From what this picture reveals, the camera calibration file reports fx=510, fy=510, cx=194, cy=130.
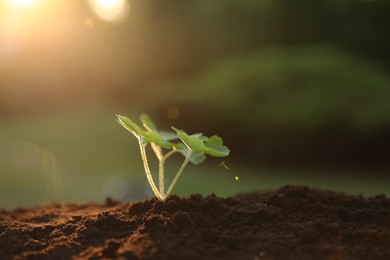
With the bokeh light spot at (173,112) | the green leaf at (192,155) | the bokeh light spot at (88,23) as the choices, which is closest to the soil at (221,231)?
the green leaf at (192,155)

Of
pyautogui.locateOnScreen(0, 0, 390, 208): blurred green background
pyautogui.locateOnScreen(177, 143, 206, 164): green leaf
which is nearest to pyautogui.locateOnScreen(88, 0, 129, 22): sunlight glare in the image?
pyautogui.locateOnScreen(0, 0, 390, 208): blurred green background

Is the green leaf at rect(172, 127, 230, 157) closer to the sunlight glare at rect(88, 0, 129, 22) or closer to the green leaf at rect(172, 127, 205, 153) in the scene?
the green leaf at rect(172, 127, 205, 153)

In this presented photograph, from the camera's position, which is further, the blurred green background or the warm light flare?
the warm light flare

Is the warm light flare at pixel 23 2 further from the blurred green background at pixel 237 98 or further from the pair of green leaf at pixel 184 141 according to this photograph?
the pair of green leaf at pixel 184 141

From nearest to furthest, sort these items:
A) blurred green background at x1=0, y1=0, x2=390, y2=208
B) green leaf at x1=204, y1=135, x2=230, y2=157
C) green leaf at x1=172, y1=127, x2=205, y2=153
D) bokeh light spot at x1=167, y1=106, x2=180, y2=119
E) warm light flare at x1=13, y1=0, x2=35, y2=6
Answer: green leaf at x1=172, y1=127, x2=205, y2=153
green leaf at x1=204, y1=135, x2=230, y2=157
blurred green background at x1=0, y1=0, x2=390, y2=208
bokeh light spot at x1=167, y1=106, x2=180, y2=119
warm light flare at x1=13, y1=0, x2=35, y2=6

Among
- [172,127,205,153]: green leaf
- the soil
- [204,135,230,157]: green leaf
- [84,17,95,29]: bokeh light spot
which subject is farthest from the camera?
[84,17,95,29]: bokeh light spot

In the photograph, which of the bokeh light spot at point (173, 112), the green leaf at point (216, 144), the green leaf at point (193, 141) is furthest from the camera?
the bokeh light spot at point (173, 112)

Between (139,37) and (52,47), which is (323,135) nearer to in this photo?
(139,37)
